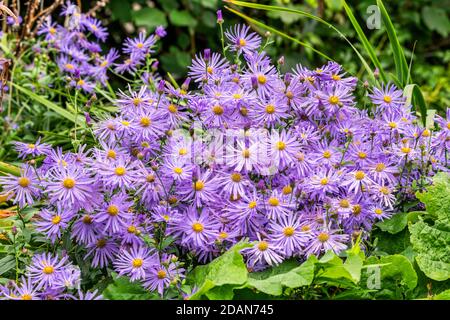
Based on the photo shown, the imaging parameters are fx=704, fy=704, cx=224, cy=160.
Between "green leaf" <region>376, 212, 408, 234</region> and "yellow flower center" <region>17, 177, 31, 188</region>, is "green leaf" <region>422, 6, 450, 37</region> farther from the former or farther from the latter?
"yellow flower center" <region>17, 177, 31, 188</region>

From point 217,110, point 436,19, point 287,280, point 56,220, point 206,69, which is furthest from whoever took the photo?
point 436,19

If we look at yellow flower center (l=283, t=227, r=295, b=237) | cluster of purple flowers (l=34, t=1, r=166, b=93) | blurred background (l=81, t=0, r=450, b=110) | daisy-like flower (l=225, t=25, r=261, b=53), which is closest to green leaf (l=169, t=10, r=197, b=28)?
blurred background (l=81, t=0, r=450, b=110)

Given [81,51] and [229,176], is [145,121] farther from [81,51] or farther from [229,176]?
[81,51]

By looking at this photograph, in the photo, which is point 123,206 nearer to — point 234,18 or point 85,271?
point 85,271

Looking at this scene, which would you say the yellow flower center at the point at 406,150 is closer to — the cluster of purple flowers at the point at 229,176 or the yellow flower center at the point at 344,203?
the cluster of purple flowers at the point at 229,176

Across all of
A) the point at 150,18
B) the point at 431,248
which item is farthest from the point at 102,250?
the point at 150,18

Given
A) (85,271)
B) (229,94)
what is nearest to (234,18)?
(229,94)
